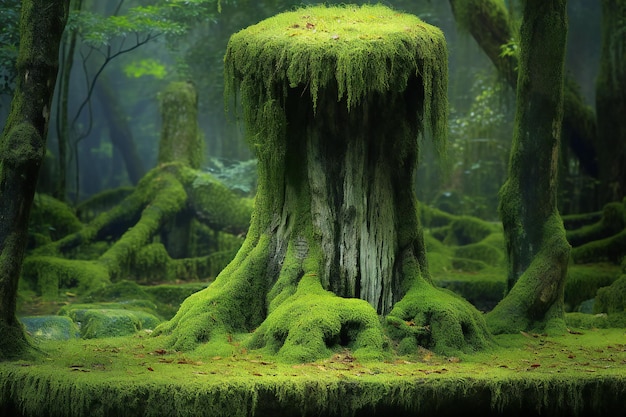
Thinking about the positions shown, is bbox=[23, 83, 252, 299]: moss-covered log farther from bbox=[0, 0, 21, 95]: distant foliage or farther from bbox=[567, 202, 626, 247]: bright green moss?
bbox=[567, 202, 626, 247]: bright green moss

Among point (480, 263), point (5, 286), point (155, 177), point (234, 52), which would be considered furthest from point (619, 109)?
point (5, 286)

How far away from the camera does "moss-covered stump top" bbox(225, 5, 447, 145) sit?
935 centimetres

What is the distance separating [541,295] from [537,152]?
1978 mm

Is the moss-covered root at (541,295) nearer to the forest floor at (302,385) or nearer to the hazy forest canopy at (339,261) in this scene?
the hazy forest canopy at (339,261)

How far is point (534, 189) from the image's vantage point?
466 inches

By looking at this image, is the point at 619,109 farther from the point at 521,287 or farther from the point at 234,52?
the point at 234,52

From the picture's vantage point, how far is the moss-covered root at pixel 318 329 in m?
8.66

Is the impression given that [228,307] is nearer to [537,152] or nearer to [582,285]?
[537,152]

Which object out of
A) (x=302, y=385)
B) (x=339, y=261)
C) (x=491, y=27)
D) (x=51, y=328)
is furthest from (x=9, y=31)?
(x=302, y=385)

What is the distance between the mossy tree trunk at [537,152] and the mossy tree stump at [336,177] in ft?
6.73

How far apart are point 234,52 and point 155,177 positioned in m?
10.8

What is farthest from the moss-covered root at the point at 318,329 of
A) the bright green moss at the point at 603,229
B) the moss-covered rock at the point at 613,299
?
the bright green moss at the point at 603,229

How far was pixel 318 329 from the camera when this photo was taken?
8758mm

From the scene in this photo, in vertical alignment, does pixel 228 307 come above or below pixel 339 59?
below
